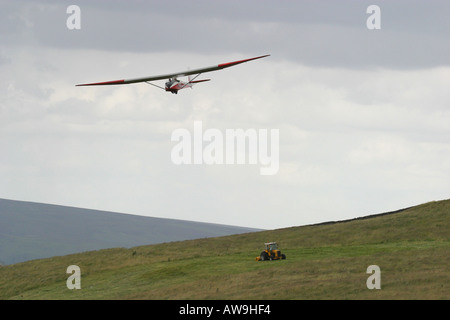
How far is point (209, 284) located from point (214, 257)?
57.7 ft

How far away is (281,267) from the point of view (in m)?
63.6

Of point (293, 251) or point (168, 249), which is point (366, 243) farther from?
point (168, 249)

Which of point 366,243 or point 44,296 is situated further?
point 366,243

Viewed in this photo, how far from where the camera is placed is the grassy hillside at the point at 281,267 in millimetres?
54500

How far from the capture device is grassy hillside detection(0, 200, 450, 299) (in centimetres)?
5450
